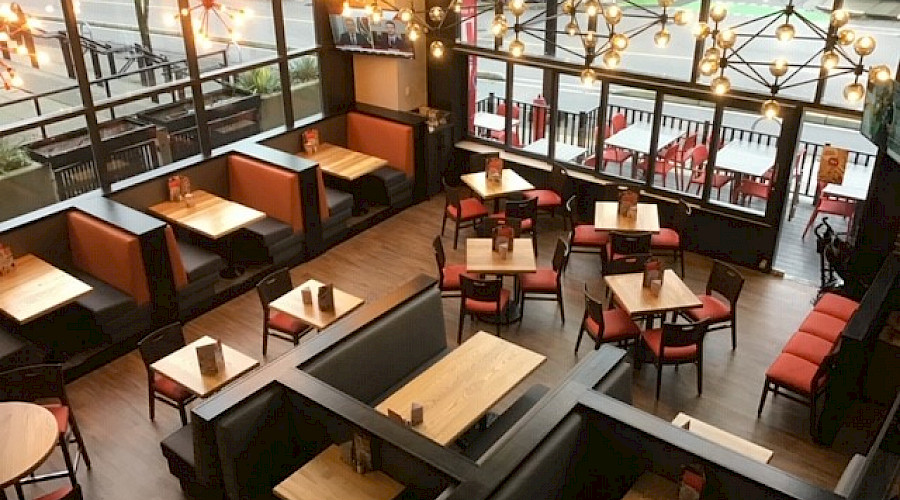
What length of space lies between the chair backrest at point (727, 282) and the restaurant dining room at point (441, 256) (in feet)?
0.12

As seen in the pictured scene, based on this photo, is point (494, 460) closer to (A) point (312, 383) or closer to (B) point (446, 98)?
(A) point (312, 383)

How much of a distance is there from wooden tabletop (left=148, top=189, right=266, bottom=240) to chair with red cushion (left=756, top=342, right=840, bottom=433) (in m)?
5.16

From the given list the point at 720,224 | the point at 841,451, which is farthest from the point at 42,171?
the point at 841,451

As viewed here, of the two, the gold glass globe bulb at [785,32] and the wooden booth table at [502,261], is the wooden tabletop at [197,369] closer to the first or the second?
the wooden booth table at [502,261]

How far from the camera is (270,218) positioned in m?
8.84

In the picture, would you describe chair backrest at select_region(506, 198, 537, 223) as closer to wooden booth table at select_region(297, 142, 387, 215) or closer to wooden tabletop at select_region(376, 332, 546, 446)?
wooden booth table at select_region(297, 142, 387, 215)

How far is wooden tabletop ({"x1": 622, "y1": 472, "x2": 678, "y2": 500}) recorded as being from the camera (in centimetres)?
464

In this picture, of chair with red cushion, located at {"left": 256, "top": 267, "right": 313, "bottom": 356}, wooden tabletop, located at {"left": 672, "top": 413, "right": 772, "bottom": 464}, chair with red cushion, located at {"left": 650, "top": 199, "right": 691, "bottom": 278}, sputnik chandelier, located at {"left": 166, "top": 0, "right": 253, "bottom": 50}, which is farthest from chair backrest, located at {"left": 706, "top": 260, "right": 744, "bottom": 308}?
sputnik chandelier, located at {"left": 166, "top": 0, "right": 253, "bottom": 50}

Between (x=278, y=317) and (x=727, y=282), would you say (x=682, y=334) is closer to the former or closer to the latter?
(x=727, y=282)

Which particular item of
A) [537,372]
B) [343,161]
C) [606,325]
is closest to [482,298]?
[537,372]

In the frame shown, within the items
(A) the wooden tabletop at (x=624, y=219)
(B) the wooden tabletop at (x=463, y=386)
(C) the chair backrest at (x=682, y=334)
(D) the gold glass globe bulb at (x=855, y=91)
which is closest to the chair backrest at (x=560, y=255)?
(A) the wooden tabletop at (x=624, y=219)

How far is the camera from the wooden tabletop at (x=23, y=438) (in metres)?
4.91

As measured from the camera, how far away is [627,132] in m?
10.0

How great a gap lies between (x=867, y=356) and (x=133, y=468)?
19.4 ft
